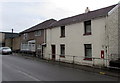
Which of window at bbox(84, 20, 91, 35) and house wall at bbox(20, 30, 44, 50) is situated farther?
house wall at bbox(20, 30, 44, 50)

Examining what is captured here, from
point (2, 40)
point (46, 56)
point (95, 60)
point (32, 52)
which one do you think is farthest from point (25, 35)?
point (2, 40)

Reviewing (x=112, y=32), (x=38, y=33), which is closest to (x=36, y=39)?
(x=38, y=33)

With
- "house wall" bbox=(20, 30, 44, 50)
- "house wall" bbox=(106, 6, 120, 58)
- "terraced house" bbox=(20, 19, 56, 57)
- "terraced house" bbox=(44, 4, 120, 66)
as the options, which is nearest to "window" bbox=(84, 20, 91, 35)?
"terraced house" bbox=(44, 4, 120, 66)

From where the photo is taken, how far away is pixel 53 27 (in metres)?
25.7

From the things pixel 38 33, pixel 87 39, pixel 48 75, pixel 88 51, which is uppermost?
pixel 38 33

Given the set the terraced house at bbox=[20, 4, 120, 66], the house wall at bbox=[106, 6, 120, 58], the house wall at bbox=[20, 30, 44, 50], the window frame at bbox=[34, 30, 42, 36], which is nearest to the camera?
the house wall at bbox=[106, 6, 120, 58]

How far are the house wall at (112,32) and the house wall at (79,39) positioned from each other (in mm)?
594

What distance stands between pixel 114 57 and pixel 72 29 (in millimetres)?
6811

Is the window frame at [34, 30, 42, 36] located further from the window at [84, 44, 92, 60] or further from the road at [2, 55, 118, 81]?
the road at [2, 55, 118, 81]

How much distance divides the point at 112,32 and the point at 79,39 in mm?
4406

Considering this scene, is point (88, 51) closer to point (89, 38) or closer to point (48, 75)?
point (89, 38)

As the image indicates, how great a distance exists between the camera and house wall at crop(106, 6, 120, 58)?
1658 centimetres

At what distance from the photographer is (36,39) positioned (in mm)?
31438

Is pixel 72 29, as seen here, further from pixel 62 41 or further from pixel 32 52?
pixel 32 52
